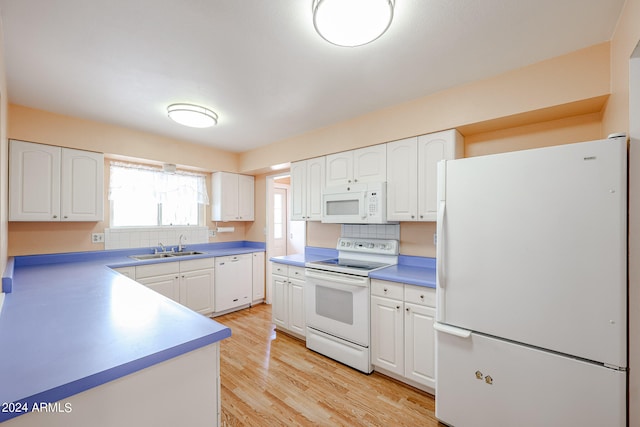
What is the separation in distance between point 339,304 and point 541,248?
5.25 ft

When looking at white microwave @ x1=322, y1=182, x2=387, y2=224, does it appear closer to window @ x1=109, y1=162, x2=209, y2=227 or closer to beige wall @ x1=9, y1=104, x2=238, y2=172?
beige wall @ x1=9, y1=104, x2=238, y2=172

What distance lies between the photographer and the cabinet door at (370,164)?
8.68 feet

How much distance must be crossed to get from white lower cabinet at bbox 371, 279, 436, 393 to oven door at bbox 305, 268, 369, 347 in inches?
3.4

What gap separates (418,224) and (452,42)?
5.08ft

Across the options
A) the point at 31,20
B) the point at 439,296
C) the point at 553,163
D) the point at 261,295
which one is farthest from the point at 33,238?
the point at 553,163

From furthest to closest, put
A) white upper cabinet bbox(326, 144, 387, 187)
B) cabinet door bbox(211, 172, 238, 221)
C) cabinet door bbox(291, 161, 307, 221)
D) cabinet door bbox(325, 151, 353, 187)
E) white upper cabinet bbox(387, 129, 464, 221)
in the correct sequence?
cabinet door bbox(211, 172, 238, 221)
cabinet door bbox(291, 161, 307, 221)
cabinet door bbox(325, 151, 353, 187)
white upper cabinet bbox(326, 144, 387, 187)
white upper cabinet bbox(387, 129, 464, 221)

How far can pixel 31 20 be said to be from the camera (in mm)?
1438

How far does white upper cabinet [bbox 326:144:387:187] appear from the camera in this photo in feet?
8.74

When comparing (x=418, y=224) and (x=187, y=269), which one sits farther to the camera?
(x=187, y=269)

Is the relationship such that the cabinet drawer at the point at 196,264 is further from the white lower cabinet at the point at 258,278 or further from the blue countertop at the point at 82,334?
the blue countertop at the point at 82,334

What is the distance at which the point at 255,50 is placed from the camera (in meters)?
1.70

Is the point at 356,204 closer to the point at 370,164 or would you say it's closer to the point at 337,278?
the point at 370,164

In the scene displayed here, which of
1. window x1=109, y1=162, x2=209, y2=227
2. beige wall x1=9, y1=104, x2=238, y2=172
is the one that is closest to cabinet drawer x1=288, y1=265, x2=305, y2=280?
window x1=109, y1=162, x2=209, y2=227

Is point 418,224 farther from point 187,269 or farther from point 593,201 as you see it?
point 187,269
